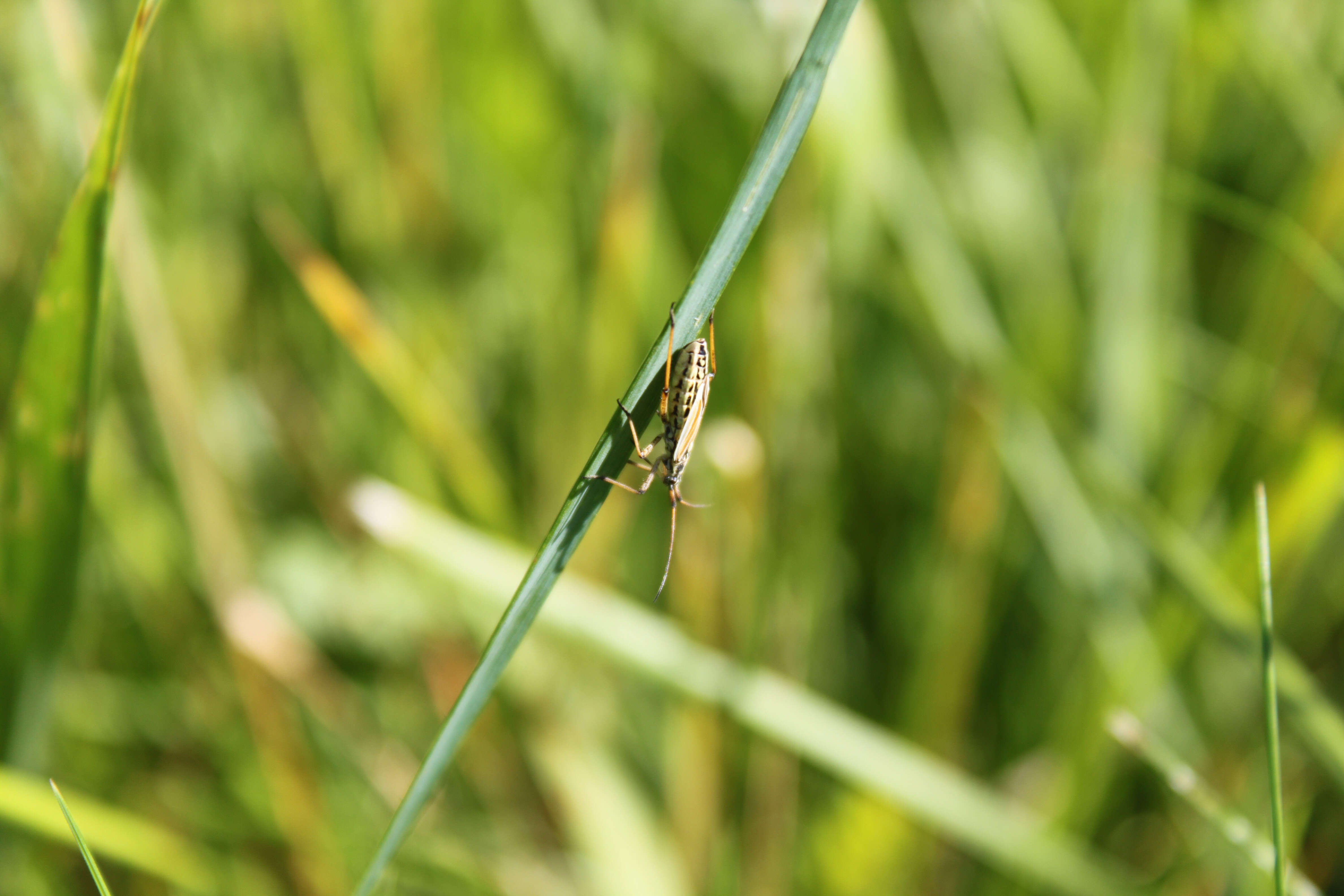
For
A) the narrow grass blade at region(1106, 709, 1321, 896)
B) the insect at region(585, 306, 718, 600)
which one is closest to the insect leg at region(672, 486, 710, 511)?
the insect at region(585, 306, 718, 600)

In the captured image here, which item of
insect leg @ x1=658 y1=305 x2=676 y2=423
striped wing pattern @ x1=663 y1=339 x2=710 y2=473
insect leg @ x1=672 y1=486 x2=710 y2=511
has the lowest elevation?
insect leg @ x1=672 y1=486 x2=710 y2=511

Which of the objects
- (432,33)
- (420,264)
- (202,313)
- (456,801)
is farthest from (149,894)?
(432,33)

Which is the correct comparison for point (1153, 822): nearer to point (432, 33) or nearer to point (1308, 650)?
point (1308, 650)

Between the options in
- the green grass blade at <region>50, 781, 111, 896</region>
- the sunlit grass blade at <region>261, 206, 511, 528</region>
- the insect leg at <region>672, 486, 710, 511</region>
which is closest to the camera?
the green grass blade at <region>50, 781, 111, 896</region>

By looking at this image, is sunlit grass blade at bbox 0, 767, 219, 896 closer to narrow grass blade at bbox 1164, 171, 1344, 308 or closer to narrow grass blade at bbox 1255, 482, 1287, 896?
narrow grass blade at bbox 1255, 482, 1287, 896

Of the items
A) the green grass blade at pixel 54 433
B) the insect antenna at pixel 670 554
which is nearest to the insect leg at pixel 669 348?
the insect antenna at pixel 670 554

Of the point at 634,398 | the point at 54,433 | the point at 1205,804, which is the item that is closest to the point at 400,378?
the point at 54,433
